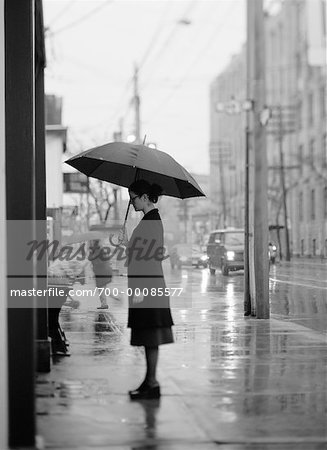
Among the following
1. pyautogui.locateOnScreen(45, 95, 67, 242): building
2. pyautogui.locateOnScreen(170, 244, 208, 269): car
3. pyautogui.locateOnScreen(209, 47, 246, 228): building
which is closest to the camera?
pyautogui.locateOnScreen(170, 244, 208, 269): car

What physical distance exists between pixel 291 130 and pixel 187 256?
25.5m

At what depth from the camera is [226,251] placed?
3152 cm

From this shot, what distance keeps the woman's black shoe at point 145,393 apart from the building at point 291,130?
4096 centimetres

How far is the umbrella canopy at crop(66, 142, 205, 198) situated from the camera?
922 centimetres

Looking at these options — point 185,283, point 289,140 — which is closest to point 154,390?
point 185,283

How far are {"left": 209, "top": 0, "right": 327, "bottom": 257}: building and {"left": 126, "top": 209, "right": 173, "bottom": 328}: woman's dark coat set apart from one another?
1600 inches

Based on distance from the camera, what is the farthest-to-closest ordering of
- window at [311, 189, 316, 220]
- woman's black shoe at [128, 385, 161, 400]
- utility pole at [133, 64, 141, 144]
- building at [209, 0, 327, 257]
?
window at [311, 189, 316, 220] → building at [209, 0, 327, 257] → utility pole at [133, 64, 141, 144] → woman's black shoe at [128, 385, 161, 400]

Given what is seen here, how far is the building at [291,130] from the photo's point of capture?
167 ft

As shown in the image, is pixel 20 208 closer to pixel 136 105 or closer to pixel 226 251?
pixel 226 251

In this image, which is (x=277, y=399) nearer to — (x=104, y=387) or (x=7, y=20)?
(x=104, y=387)

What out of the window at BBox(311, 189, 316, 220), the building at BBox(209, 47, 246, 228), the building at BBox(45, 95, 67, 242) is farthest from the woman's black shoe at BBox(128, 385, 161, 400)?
the window at BBox(311, 189, 316, 220)

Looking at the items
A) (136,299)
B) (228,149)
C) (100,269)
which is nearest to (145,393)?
(136,299)

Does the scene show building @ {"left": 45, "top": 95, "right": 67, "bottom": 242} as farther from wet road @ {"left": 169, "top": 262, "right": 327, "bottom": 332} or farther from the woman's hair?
the woman's hair

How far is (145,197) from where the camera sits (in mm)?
8172
